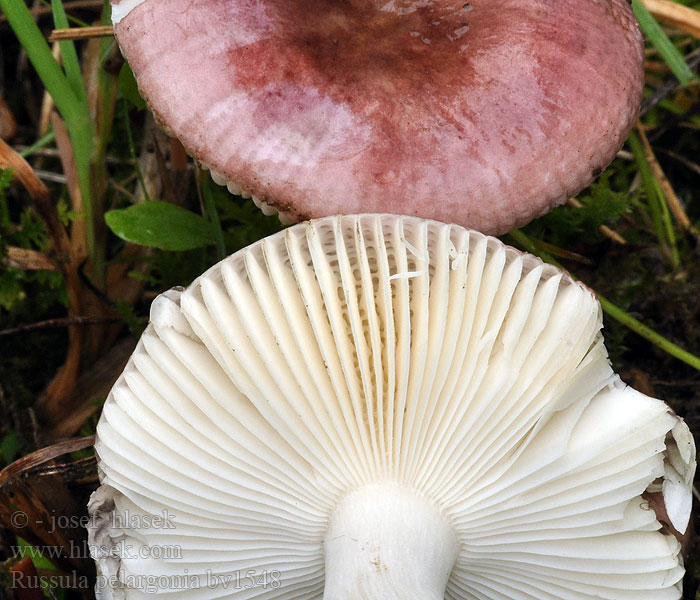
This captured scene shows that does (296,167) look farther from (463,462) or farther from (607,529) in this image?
(607,529)

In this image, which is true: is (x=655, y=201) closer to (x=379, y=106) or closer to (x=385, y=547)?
(x=379, y=106)

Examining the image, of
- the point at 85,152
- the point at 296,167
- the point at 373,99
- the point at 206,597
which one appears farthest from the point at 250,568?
the point at 85,152

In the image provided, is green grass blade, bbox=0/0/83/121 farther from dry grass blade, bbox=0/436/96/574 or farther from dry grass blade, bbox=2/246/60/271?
dry grass blade, bbox=0/436/96/574

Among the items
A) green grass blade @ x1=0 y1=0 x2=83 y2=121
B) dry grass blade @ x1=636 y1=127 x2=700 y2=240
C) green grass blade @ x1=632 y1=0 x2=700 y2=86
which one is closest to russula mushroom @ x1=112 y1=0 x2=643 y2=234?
green grass blade @ x1=0 y1=0 x2=83 y2=121

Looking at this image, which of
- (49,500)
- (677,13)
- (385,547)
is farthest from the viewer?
(677,13)

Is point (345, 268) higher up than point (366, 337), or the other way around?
point (345, 268)

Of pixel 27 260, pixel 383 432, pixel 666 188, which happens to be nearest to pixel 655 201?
pixel 666 188
